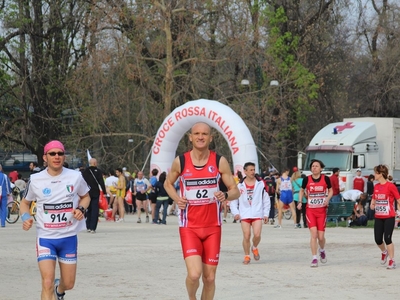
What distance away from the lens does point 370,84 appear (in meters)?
54.9

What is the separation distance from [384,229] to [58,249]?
23.7 ft

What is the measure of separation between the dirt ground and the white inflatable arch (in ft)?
35.0

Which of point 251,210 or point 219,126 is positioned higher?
point 219,126

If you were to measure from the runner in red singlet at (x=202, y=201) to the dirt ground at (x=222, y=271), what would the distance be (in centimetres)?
194

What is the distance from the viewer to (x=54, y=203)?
9.13 metres

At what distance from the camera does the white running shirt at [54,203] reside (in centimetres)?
909

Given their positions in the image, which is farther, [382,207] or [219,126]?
[219,126]

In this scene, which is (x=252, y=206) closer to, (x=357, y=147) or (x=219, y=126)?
(x=219, y=126)

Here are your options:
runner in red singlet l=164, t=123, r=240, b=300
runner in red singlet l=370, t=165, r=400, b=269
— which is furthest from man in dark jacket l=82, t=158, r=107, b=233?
runner in red singlet l=164, t=123, r=240, b=300

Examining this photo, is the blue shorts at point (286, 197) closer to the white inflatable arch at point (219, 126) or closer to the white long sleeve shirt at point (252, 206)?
the white inflatable arch at point (219, 126)

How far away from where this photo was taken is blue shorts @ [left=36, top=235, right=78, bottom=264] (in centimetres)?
899

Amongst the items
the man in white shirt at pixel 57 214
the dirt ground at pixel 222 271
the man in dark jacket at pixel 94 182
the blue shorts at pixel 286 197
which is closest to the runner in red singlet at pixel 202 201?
the man in white shirt at pixel 57 214

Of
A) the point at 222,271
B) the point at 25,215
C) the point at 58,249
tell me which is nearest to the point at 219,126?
the point at 222,271

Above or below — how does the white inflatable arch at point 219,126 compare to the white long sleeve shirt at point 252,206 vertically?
above
